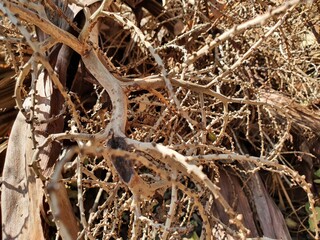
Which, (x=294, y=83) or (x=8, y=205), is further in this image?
(x=294, y=83)

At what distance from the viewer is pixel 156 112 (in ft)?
4.51

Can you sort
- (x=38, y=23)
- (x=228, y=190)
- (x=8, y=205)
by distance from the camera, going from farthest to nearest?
(x=228, y=190), (x=8, y=205), (x=38, y=23)

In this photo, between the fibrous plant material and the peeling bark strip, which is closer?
the peeling bark strip

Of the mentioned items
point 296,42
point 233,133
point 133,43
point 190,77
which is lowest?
point 233,133

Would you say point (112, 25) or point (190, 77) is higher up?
point (112, 25)

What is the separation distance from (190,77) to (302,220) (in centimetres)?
107

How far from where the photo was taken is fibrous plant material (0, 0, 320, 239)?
3.03ft

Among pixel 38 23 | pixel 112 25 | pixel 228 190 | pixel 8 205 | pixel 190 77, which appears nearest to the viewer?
pixel 38 23

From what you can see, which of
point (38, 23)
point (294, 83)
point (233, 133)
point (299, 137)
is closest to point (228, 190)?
point (233, 133)

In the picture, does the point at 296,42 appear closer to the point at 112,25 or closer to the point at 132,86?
the point at 112,25

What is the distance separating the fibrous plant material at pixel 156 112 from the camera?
925mm

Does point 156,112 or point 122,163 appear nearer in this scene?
point 122,163

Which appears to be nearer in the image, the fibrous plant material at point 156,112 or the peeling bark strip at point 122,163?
the peeling bark strip at point 122,163

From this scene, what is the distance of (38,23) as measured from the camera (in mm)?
864
